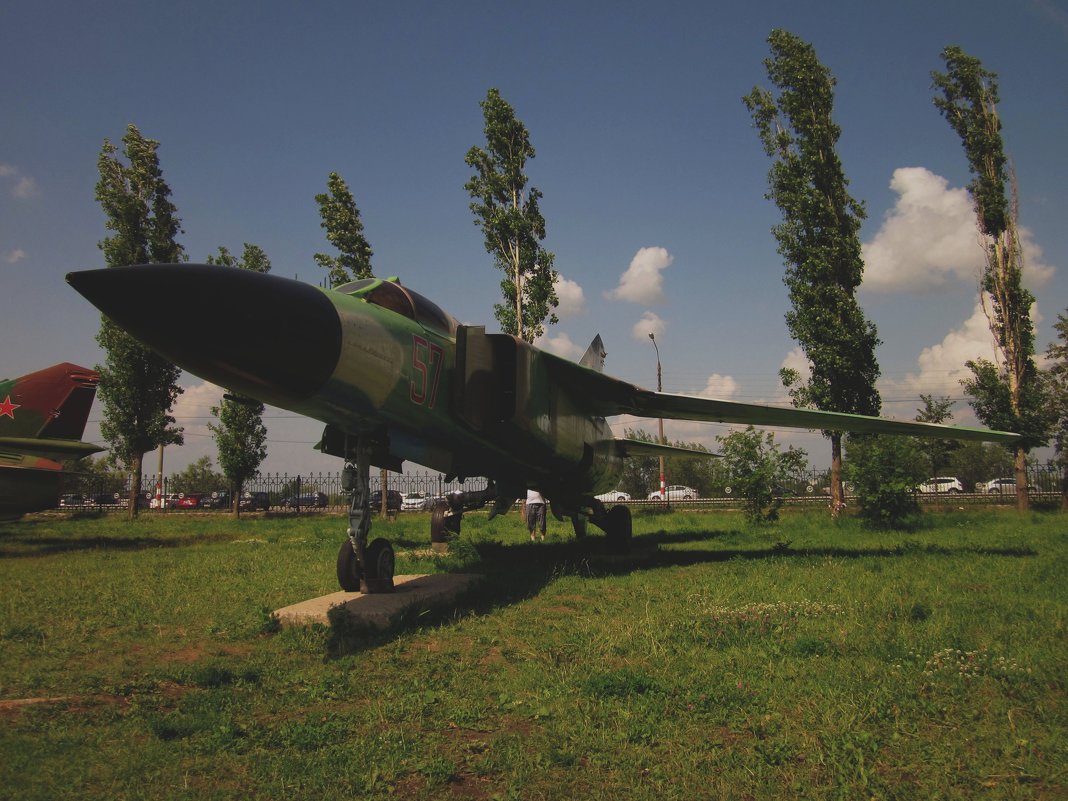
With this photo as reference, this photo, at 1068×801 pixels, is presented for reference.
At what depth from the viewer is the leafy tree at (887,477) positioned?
50.6 feet

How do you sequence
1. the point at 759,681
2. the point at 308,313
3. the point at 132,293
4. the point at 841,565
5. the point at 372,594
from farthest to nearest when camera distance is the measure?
the point at 841,565 < the point at 372,594 < the point at 308,313 < the point at 759,681 < the point at 132,293

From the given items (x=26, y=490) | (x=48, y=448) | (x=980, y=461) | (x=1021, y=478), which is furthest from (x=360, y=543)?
(x=980, y=461)

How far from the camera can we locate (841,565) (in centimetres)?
940

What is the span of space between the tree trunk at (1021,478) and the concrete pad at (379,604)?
22169 millimetres

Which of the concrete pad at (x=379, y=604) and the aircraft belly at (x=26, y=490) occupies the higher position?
the aircraft belly at (x=26, y=490)

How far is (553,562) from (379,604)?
16.2ft

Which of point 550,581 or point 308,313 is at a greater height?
point 308,313

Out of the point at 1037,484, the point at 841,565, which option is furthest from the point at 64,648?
the point at 1037,484

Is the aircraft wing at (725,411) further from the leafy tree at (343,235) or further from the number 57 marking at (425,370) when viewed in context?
the leafy tree at (343,235)

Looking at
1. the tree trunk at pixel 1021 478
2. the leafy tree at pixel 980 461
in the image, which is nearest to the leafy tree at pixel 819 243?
the tree trunk at pixel 1021 478

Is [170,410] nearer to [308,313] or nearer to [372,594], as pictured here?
[372,594]

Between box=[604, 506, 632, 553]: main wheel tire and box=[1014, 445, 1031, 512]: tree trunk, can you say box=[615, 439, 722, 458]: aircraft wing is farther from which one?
box=[1014, 445, 1031, 512]: tree trunk

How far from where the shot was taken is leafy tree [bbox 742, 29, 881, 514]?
2111 cm

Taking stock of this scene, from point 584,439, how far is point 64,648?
24.2 ft
